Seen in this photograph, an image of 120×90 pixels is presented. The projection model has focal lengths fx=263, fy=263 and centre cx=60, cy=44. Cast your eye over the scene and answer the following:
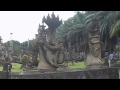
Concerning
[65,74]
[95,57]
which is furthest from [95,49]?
[65,74]

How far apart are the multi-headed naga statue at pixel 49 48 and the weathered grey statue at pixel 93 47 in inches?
50.7

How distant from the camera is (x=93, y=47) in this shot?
11.6m

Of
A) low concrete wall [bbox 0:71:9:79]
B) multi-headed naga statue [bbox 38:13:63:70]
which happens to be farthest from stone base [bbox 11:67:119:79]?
multi-headed naga statue [bbox 38:13:63:70]

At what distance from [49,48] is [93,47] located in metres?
2.05

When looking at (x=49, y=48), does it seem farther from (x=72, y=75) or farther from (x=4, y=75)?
(x=72, y=75)

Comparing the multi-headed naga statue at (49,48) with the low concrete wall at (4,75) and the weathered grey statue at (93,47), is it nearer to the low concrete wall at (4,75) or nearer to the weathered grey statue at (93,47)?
the weathered grey statue at (93,47)

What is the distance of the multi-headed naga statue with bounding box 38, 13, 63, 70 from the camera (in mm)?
10430

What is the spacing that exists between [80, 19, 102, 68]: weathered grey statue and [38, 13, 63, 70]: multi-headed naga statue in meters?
1.29

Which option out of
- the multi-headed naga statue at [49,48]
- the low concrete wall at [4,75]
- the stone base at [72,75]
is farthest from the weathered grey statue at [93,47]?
the low concrete wall at [4,75]

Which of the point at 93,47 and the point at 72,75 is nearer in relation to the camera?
the point at 72,75

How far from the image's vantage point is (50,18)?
1135 cm

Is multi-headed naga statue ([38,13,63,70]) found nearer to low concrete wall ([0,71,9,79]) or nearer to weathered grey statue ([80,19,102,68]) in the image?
weathered grey statue ([80,19,102,68])

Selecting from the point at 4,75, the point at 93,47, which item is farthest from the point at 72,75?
the point at 93,47

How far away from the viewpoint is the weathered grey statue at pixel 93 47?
1120 centimetres
